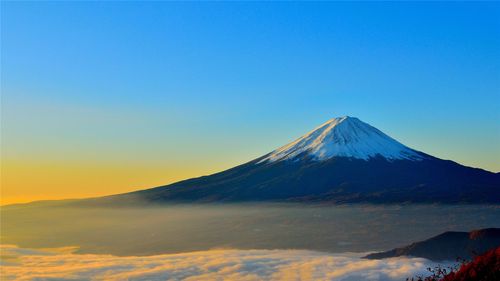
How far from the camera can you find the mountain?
138 metres

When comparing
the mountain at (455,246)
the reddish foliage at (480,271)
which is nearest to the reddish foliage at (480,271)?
the reddish foliage at (480,271)

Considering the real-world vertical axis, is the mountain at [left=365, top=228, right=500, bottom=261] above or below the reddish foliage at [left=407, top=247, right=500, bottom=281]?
below

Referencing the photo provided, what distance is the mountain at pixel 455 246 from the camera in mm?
137875

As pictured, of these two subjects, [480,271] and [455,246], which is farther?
[455,246]

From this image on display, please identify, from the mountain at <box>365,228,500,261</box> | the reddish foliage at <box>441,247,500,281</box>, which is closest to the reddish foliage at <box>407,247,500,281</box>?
the reddish foliage at <box>441,247,500,281</box>

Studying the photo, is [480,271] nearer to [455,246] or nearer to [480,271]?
[480,271]

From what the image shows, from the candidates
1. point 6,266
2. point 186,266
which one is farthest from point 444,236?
point 6,266

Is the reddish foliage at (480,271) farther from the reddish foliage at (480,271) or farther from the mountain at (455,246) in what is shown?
the mountain at (455,246)

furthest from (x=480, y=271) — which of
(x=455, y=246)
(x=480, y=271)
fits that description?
(x=455, y=246)

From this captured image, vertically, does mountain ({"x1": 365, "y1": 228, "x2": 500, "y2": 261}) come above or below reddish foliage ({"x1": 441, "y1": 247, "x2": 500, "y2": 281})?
below

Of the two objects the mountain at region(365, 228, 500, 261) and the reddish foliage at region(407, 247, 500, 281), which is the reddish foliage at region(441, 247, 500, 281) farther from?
the mountain at region(365, 228, 500, 261)

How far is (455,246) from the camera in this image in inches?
5930

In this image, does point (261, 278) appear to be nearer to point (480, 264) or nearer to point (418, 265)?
point (418, 265)

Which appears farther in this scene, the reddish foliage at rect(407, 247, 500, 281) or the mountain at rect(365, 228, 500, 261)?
the mountain at rect(365, 228, 500, 261)
